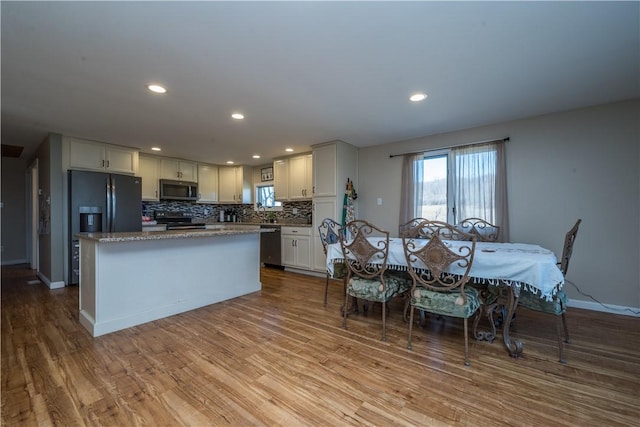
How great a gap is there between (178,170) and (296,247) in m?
3.09

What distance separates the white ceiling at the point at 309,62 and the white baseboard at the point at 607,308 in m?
2.26

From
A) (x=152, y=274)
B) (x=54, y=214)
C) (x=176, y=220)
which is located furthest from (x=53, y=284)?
(x=152, y=274)

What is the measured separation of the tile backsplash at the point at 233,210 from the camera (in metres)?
5.70

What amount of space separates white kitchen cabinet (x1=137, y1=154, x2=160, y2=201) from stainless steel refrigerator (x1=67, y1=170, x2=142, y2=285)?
0.81 metres

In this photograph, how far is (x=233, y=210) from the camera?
23.0ft

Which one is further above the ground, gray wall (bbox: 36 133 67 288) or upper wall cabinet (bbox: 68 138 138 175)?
upper wall cabinet (bbox: 68 138 138 175)

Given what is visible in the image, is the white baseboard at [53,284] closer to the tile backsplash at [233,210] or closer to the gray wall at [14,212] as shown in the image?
the tile backsplash at [233,210]

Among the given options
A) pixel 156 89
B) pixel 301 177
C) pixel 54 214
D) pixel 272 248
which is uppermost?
pixel 156 89

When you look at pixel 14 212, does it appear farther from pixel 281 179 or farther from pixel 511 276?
pixel 511 276

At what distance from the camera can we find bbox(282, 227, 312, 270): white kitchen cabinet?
492 centimetres

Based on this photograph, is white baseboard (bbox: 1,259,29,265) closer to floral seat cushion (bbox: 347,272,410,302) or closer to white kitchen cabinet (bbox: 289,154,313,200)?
white kitchen cabinet (bbox: 289,154,313,200)

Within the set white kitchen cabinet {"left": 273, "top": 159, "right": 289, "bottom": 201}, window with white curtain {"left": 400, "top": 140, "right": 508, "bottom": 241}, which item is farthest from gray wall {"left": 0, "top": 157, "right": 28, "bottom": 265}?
window with white curtain {"left": 400, "top": 140, "right": 508, "bottom": 241}

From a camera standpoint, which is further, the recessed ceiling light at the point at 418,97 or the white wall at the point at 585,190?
the white wall at the point at 585,190

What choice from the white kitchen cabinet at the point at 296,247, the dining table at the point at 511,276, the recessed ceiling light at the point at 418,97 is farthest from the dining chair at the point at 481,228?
the white kitchen cabinet at the point at 296,247
